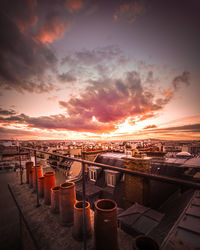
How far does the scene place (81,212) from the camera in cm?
173

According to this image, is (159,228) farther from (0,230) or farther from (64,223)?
(0,230)

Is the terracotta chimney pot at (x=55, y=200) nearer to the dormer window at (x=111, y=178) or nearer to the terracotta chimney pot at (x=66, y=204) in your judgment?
the terracotta chimney pot at (x=66, y=204)

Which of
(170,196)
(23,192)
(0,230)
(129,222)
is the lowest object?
(170,196)

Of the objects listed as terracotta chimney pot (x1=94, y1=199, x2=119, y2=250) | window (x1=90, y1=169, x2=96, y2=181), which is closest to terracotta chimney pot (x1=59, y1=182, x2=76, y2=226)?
terracotta chimney pot (x1=94, y1=199, x2=119, y2=250)

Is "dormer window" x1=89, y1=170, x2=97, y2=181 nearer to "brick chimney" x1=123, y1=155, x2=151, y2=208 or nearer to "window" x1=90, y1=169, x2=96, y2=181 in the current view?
"window" x1=90, y1=169, x2=96, y2=181

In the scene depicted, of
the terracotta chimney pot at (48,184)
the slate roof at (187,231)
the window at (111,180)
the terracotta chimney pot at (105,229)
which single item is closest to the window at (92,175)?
the window at (111,180)

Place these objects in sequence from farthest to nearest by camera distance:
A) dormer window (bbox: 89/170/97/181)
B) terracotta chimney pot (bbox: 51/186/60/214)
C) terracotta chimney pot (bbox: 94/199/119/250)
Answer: dormer window (bbox: 89/170/97/181), terracotta chimney pot (bbox: 51/186/60/214), terracotta chimney pot (bbox: 94/199/119/250)

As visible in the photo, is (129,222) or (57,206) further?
(129,222)

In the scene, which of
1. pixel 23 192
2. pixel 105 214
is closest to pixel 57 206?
pixel 105 214

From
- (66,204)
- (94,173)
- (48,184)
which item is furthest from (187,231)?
(94,173)

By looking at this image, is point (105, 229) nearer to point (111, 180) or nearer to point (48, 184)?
point (48, 184)

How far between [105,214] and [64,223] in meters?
1.18

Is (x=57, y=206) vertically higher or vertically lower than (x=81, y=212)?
lower

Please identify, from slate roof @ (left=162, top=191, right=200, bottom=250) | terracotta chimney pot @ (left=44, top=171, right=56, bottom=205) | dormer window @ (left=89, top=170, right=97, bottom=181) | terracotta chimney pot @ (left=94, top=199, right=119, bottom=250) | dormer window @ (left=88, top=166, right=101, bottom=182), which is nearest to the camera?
terracotta chimney pot @ (left=94, top=199, right=119, bottom=250)
